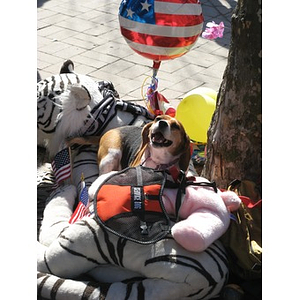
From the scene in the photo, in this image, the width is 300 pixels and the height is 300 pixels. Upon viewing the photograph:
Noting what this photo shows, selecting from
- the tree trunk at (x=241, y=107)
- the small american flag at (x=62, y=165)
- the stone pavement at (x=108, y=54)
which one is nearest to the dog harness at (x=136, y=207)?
the tree trunk at (x=241, y=107)

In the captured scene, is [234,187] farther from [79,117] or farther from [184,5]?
[184,5]

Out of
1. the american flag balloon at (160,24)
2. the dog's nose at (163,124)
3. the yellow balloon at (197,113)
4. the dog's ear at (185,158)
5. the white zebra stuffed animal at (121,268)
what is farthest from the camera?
the yellow balloon at (197,113)

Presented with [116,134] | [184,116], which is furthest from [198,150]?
[116,134]

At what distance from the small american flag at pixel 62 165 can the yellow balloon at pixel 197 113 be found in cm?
94

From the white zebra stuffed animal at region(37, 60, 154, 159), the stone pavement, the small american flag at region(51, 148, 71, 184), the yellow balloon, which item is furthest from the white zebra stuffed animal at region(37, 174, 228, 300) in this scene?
the stone pavement

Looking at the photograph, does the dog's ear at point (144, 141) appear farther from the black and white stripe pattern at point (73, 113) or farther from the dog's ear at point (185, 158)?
the black and white stripe pattern at point (73, 113)

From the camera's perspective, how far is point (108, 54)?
6875 millimetres

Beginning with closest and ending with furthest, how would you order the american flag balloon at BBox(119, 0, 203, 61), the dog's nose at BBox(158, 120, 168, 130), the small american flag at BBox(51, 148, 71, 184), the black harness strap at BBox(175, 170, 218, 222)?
the black harness strap at BBox(175, 170, 218, 222) → the dog's nose at BBox(158, 120, 168, 130) → the small american flag at BBox(51, 148, 71, 184) → the american flag balloon at BBox(119, 0, 203, 61)

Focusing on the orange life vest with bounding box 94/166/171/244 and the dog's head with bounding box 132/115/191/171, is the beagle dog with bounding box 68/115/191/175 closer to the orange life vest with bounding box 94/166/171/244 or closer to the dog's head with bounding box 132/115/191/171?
the dog's head with bounding box 132/115/191/171

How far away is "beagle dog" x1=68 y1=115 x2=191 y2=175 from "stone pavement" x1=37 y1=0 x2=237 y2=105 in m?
2.00

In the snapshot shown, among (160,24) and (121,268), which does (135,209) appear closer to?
(121,268)

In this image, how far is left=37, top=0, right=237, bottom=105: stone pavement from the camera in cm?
620

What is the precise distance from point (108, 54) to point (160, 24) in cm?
284

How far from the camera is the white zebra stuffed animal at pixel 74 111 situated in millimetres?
3961
